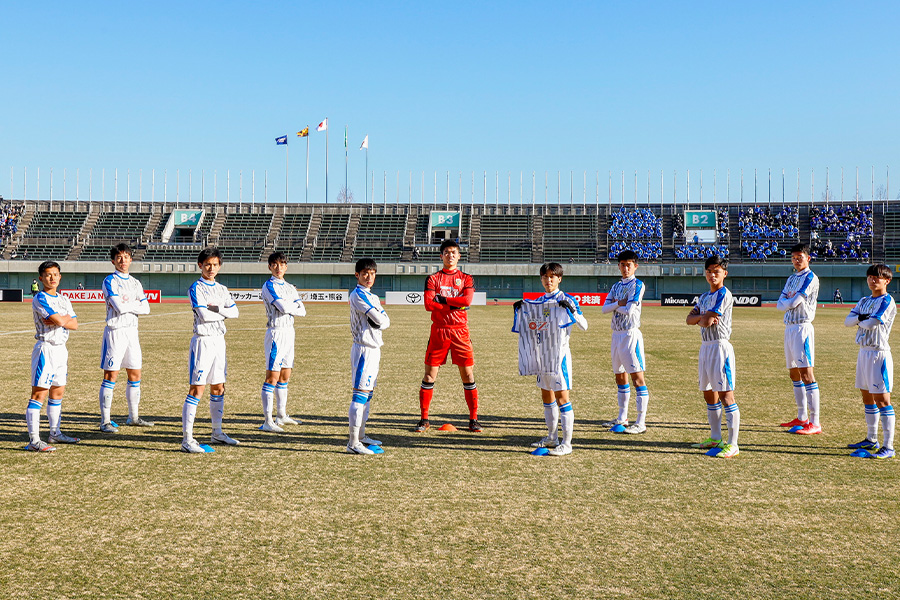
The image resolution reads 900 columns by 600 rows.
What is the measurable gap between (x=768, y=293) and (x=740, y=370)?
180 ft

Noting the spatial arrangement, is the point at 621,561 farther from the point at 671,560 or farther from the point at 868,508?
the point at 868,508

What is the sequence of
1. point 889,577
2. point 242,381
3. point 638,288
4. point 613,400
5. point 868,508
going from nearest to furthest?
point 889,577 < point 868,508 < point 638,288 < point 613,400 < point 242,381

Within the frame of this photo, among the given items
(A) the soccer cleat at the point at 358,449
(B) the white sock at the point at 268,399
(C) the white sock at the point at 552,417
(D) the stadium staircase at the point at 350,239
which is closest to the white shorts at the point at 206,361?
(B) the white sock at the point at 268,399

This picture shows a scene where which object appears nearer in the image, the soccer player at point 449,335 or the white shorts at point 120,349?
the white shorts at point 120,349

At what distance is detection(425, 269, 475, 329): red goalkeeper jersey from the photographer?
9422 mm

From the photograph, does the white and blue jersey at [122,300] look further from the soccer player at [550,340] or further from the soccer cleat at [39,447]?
the soccer player at [550,340]

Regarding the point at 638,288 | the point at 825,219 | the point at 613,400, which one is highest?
the point at 825,219

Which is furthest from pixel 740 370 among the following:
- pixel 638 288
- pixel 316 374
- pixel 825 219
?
pixel 825 219

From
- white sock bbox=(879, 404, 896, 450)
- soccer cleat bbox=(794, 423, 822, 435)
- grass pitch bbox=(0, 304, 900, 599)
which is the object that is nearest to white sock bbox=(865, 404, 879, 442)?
white sock bbox=(879, 404, 896, 450)

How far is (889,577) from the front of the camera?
465 cm

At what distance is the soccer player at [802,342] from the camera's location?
9406 mm

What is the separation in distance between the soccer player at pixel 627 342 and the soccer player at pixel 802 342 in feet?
6.63

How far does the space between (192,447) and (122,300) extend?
2.51m

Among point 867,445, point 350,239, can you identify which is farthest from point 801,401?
point 350,239
